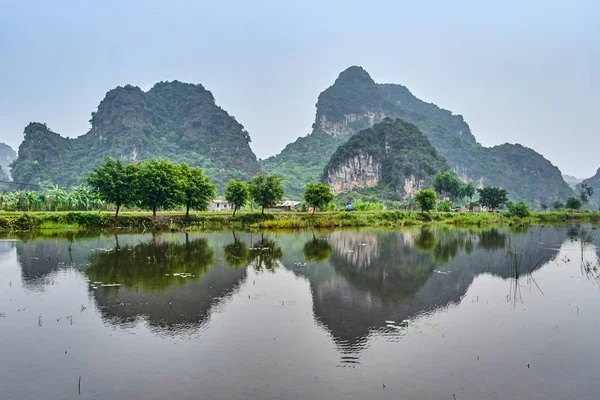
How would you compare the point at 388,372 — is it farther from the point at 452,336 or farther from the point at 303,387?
the point at 452,336

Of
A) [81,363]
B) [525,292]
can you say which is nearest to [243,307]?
[81,363]

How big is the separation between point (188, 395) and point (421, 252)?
23663 mm

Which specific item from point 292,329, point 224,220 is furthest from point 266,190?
point 292,329

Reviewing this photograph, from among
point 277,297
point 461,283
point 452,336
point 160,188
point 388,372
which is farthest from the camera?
point 160,188

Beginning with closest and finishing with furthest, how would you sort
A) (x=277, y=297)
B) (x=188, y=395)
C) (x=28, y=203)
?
(x=188, y=395) < (x=277, y=297) < (x=28, y=203)

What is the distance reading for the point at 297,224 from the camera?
169ft

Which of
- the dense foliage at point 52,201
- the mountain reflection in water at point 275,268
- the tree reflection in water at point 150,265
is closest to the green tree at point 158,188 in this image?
the dense foliage at point 52,201

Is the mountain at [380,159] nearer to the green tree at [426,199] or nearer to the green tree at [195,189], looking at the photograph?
the green tree at [426,199]

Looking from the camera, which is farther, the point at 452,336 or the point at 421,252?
the point at 421,252

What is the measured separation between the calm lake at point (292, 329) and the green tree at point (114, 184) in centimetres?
2515

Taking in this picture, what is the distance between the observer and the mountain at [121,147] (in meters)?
155

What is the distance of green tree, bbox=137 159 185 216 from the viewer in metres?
48.7

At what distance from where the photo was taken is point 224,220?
1972 inches

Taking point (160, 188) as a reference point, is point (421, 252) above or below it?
below
